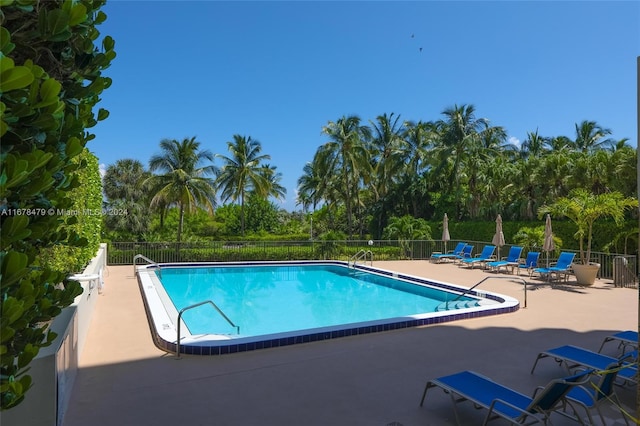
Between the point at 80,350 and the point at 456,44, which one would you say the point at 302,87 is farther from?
the point at 80,350

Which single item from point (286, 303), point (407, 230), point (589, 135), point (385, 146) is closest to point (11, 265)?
point (286, 303)

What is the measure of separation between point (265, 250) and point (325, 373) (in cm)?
1470

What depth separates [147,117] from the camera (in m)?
34.1

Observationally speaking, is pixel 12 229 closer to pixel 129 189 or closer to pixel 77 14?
pixel 77 14

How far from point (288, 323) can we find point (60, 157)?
8.77 metres

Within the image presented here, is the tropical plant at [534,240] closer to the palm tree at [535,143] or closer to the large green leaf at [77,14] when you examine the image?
the large green leaf at [77,14]

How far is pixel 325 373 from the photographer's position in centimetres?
531

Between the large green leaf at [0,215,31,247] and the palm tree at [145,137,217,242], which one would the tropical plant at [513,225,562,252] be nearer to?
the large green leaf at [0,215,31,247]

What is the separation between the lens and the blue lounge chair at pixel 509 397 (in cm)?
359

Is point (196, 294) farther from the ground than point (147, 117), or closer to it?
closer to it

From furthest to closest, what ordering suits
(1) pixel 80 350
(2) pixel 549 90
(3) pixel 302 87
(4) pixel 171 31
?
1. (3) pixel 302 87
2. (2) pixel 549 90
3. (4) pixel 171 31
4. (1) pixel 80 350

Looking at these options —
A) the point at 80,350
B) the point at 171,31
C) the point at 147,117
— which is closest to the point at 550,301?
the point at 80,350

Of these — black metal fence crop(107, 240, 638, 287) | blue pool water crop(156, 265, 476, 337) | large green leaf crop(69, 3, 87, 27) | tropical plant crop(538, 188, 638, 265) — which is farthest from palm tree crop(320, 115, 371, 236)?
large green leaf crop(69, 3, 87, 27)

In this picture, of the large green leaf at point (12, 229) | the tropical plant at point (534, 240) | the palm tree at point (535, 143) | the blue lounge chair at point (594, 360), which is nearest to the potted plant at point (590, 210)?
the tropical plant at point (534, 240)
